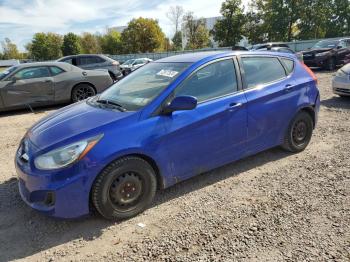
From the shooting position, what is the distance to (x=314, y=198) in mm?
3721

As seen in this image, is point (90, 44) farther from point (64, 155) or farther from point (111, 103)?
point (64, 155)

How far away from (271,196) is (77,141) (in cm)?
226

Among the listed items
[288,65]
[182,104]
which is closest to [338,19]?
[288,65]

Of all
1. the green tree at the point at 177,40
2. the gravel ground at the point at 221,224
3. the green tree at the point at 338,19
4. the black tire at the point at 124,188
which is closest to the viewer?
the gravel ground at the point at 221,224

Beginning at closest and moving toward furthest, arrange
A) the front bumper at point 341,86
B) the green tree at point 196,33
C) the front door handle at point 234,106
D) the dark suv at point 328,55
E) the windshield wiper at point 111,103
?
the windshield wiper at point 111,103, the front door handle at point 234,106, the front bumper at point 341,86, the dark suv at point 328,55, the green tree at point 196,33

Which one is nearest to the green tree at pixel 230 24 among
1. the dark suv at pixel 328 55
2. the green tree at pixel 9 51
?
the dark suv at pixel 328 55

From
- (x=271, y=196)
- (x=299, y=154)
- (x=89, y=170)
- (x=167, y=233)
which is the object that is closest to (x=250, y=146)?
(x=271, y=196)

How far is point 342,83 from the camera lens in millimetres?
8570

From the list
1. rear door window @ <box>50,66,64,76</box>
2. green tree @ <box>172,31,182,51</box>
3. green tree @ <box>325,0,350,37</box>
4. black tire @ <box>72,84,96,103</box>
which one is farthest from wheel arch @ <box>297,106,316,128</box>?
green tree @ <box>172,31,182,51</box>

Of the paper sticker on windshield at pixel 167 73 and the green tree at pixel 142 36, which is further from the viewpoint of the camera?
the green tree at pixel 142 36

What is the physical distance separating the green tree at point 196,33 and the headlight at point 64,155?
54198 mm

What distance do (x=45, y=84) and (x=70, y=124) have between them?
6510mm

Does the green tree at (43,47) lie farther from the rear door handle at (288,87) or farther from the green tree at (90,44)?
the rear door handle at (288,87)

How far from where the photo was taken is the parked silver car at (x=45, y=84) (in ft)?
29.4
